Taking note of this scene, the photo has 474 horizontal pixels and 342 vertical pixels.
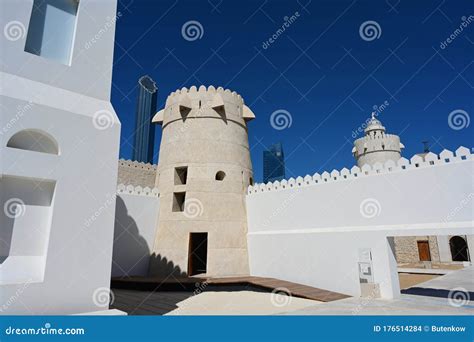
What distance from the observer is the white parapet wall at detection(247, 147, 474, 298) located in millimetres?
8781

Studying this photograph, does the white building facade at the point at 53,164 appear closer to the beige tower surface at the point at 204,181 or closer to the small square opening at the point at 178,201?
the beige tower surface at the point at 204,181

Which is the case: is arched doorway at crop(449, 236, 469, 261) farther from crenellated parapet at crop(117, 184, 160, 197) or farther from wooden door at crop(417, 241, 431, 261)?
crenellated parapet at crop(117, 184, 160, 197)

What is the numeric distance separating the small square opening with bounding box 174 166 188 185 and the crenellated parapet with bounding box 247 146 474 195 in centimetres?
384

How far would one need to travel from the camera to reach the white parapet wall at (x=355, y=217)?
878 centimetres

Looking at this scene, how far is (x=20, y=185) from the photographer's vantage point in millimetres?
5855

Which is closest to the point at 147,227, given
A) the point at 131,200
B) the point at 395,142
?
the point at 131,200

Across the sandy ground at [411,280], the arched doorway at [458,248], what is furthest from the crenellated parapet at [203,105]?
the arched doorway at [458,248]

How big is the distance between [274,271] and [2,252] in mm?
9971

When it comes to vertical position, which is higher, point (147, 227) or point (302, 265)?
point (147, 227)

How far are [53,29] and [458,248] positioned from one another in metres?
34.7

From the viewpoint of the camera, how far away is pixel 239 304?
912 centimetres

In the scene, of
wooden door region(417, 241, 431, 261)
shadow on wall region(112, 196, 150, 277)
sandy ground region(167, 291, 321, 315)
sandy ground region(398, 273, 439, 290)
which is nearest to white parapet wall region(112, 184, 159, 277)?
shadow on wall region(112, 196, 150, 277)
